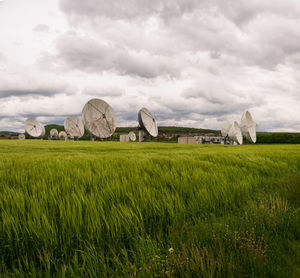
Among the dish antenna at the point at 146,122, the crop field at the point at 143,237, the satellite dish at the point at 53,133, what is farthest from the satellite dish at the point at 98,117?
the satellite dish at the point at 53,133

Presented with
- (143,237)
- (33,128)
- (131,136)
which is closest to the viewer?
(143,237)

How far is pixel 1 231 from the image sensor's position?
151 centimetres

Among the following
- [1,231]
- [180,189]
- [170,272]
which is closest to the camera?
[170,272]

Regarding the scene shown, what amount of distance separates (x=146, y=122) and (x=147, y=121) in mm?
544

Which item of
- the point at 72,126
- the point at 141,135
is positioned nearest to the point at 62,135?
the point at 72,126

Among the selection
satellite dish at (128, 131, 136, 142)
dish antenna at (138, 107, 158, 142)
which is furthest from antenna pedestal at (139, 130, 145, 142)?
satellite dish at (128, 131, 136, 142)

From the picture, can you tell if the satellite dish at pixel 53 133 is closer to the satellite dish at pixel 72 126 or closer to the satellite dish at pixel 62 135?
the satellite dish at pixel 62 135

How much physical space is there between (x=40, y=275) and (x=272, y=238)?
178 cm

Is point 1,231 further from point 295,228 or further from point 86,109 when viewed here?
point 86,109

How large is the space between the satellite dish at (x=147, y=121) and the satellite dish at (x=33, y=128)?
4267cm

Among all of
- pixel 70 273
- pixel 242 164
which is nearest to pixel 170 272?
pixel 70 273

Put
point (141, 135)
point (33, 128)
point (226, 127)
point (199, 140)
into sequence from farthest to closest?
point (33, 128)
point (199, 140)
point (226, 127)
point (141, 135)

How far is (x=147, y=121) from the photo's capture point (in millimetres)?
37656

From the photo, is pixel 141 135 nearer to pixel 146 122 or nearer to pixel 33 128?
pixel 146 122
